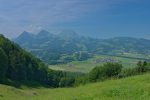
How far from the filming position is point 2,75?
11062cm

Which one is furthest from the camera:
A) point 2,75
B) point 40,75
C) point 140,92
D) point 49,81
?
point 49,81

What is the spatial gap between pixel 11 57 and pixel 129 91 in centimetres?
11536

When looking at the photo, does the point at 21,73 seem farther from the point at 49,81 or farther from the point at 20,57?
the point at 49,81

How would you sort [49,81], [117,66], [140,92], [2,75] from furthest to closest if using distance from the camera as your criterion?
[49,81] → [117,66] → [2,75] → [140,92]

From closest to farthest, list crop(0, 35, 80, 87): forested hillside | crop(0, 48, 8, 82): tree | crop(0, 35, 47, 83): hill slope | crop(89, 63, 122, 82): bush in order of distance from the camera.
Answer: crop(0, 48, 8, 82): tree → crop(0, 35, 80, 87): forested hillside → crop(0, 35, 47, 83): hill slope → crop(89, 63, 122, 82): bush

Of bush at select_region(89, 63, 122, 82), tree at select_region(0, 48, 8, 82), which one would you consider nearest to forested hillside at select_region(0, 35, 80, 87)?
tree at select_region(0, 48, 8, 82)

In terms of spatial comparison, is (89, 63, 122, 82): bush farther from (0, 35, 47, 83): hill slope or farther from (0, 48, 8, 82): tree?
(0, 48, 8, 82): tree

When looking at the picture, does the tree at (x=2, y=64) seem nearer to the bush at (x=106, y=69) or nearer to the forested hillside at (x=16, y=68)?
the forested hillside at (x=16, y=68)

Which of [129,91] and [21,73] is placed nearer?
[129,91]

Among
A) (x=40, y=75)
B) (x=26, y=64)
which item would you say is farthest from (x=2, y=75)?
(x=40, y=75)

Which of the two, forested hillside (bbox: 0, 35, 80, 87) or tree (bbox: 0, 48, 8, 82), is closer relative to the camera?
tree (bbox: 0, 48, 8, 82)

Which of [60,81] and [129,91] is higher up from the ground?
[129,91]

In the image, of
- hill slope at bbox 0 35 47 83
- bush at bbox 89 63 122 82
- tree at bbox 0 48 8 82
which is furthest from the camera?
bush at bbox 89 63 122 82

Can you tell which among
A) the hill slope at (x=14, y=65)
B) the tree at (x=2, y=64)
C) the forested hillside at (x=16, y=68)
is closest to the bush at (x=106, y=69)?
the forested hillside at (x=16, y=68)
